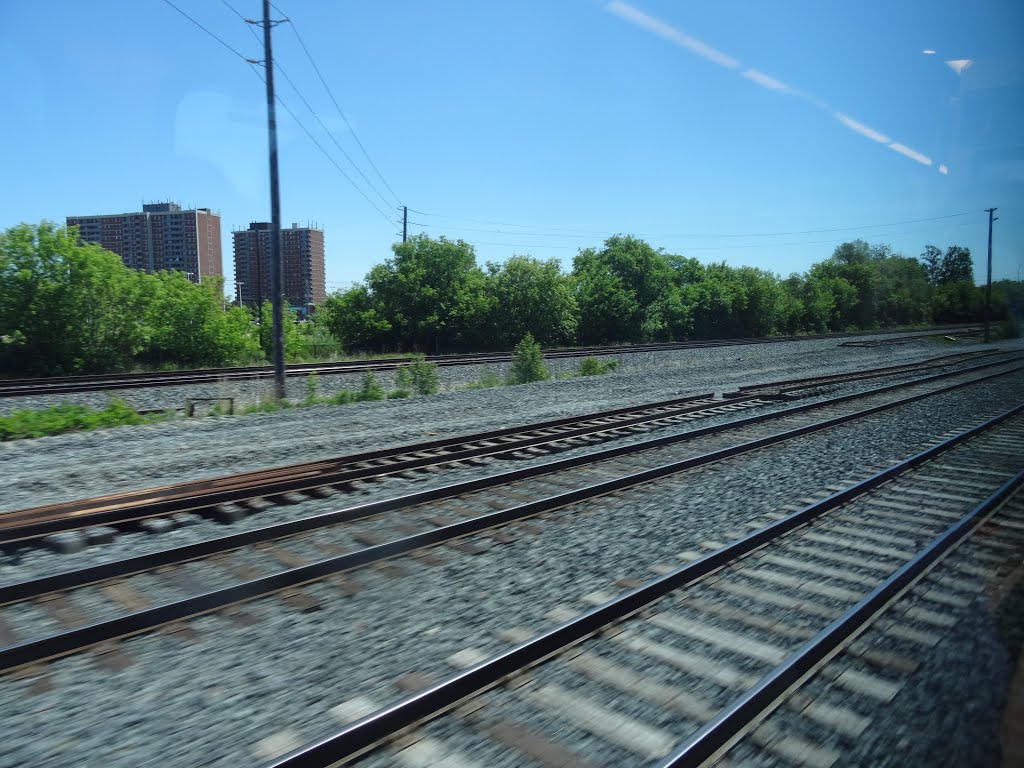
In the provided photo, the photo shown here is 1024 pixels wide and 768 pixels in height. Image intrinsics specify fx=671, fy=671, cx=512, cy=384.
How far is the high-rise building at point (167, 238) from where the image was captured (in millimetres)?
84375

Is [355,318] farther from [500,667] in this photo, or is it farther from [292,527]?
[500,667]

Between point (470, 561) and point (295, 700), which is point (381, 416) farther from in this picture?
point (295, 700)

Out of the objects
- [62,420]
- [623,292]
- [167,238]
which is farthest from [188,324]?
[167,238]

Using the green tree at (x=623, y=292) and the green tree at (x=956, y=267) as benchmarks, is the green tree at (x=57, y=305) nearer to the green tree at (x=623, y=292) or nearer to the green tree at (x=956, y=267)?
the green tree at (x=623, y=292)

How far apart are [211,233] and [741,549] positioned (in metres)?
102

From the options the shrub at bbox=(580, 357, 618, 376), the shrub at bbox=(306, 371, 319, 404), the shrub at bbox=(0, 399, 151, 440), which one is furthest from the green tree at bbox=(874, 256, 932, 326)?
the shrub at bbox=(0, 399, 151, 440)

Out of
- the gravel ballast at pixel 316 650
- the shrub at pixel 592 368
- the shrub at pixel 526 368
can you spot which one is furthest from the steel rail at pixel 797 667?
the shrub at pixel 592 368

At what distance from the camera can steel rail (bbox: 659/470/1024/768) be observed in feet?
9.82

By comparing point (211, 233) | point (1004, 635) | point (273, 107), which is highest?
point (211, 233)

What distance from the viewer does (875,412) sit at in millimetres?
13852

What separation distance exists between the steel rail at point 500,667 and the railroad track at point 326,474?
3.95 m

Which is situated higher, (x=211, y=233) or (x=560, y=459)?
(x=211, y=233)

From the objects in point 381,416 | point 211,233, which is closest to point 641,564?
point 381,416

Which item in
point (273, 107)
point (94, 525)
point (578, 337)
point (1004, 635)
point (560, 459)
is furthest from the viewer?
point (578, 337)
